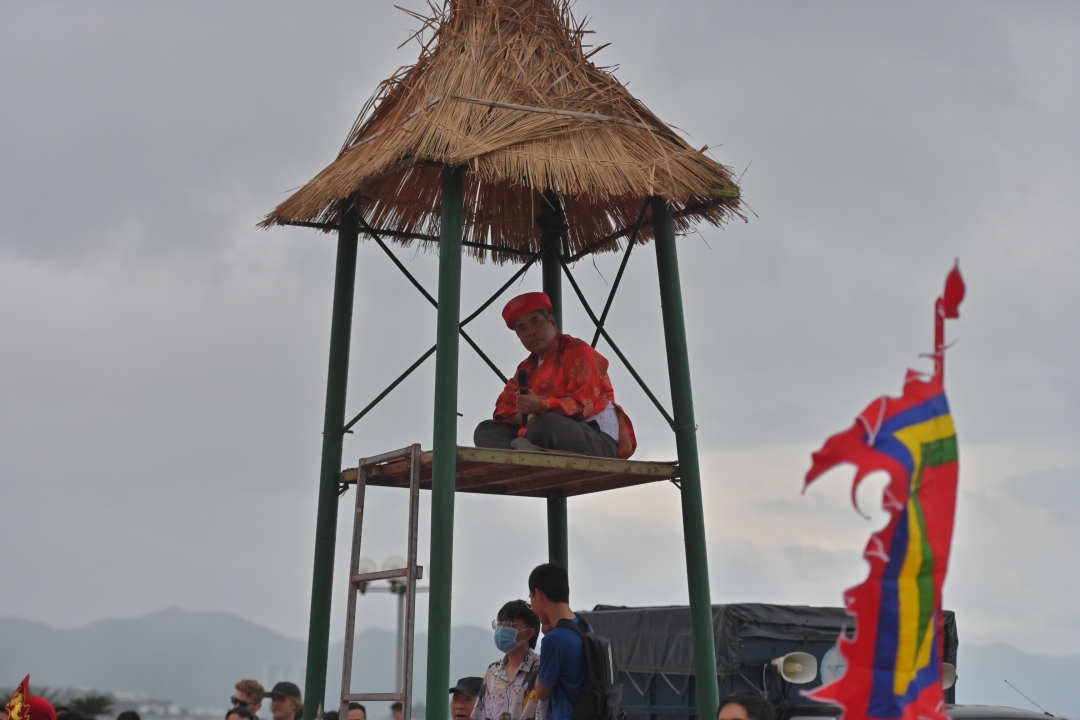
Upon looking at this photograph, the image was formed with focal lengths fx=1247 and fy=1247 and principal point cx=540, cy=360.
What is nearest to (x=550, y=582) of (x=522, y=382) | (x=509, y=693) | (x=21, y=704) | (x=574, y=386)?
(x=509, y=693)

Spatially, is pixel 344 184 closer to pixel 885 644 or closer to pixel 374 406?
pixel 374 406

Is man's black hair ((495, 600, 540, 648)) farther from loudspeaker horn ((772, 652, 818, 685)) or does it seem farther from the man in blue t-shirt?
loudspeaker horn ((772, 652, 818, 685))

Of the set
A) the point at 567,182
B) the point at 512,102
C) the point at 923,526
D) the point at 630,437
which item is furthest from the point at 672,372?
the point at 923,526

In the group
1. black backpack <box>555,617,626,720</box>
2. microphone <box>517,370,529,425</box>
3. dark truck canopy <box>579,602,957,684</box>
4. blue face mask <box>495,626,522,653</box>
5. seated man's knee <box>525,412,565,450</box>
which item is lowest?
black backpack <box>555,617,626,720</box>

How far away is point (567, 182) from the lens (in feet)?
25.1

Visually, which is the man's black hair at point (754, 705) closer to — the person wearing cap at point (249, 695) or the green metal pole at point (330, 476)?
the green metal pole at point (330, 476)

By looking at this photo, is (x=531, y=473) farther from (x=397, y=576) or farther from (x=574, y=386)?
(x=397, y=576)

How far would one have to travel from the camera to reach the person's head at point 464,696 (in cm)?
923

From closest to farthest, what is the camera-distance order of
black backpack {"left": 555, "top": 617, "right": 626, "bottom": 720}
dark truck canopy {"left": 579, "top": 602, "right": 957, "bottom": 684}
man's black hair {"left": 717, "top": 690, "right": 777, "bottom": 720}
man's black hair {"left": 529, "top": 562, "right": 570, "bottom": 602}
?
man's black hair {"left": 717, "top": 690, "right": 777, "bottom": 720} → black backpack {"left": 555, "top": 617, "right": 626, "bottom": 720} → man's black hair {"left": 529, "top": 562, "right": 570, "bottom": 602} → dark truck canopy {"left": 579, "top": 602, "right": 957, "bottom": 684}

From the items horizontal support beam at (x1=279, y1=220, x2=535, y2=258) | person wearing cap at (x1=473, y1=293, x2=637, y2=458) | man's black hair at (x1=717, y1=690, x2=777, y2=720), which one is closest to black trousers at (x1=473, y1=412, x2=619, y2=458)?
person wearing cap at (x1=473, y1=293, x2=637, y2=458)

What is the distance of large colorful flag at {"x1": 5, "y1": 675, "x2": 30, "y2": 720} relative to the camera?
→ 725 cm

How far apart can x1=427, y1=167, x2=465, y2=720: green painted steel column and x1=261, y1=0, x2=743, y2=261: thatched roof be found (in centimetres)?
36

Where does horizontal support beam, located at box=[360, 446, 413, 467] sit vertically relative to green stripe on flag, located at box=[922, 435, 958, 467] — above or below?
above

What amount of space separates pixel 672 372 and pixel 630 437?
1.77ft
